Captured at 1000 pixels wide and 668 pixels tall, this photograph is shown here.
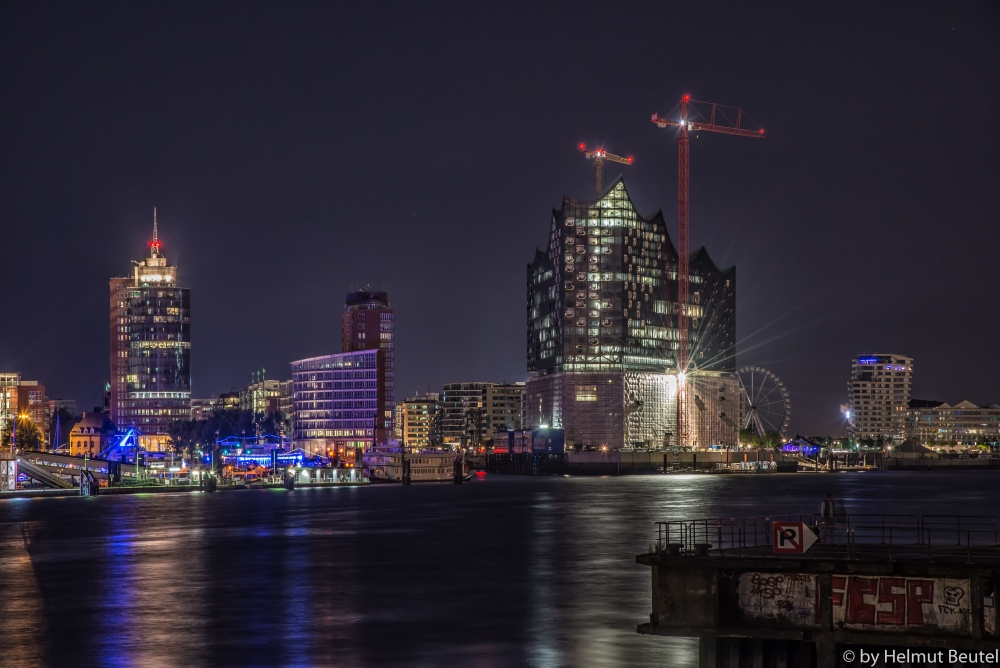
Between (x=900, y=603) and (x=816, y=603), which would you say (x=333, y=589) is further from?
(x=900, y=603)

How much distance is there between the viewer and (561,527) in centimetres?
10669

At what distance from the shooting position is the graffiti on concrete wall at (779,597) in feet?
115

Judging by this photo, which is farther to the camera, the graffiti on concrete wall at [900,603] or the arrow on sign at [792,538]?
the arrow on sign at [792,538]

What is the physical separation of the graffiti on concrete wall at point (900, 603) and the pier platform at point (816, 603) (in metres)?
0.03

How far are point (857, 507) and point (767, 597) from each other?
105m

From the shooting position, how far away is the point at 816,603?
3494cm

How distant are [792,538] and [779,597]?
5.83ft

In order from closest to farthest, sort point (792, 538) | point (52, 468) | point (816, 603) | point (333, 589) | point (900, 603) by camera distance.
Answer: point (900, 603) < point (816, 603) < point (792, 538) < point (333, 589) < point (52, 468)

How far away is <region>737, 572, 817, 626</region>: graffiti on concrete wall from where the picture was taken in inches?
1379

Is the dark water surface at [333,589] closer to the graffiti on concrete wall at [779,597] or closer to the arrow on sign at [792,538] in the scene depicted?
the graffiti on concrete wall at [779,597]

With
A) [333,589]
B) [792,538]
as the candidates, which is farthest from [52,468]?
[792,538]

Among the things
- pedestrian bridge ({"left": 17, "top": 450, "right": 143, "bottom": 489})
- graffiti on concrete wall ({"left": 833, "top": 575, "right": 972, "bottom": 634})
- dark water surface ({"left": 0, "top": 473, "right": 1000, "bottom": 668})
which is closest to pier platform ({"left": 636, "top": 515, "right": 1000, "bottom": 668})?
graffiti on concrete wall ({"left": 833, "top": 575, "right": 972, "bottom": 634})

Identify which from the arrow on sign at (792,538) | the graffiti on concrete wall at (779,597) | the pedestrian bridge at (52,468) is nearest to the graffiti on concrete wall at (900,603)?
the graffiti on concrete wall at (779,597)

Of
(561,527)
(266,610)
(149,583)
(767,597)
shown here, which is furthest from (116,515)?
(767,597)
